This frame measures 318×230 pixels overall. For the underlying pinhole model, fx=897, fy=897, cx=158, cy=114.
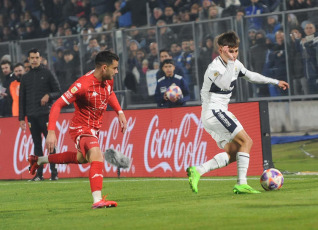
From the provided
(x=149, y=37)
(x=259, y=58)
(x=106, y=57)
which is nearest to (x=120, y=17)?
(x=149, y=37)

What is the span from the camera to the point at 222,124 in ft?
40.9

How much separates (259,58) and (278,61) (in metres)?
0.48

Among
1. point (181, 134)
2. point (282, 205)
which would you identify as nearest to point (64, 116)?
point (181, 134)

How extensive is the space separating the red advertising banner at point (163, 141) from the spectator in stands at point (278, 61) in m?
2.99

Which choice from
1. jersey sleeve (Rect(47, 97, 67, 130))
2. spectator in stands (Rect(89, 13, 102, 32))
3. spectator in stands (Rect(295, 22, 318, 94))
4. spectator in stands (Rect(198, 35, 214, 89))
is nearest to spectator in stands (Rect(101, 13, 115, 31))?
spectator in stands (Rect(89, 13, 102, 32))

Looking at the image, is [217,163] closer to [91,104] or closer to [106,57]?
[91,104]

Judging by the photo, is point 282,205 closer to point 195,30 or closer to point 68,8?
point 195,30

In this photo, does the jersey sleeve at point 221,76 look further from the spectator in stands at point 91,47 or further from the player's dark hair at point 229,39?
the spectator in stands at point 91,47

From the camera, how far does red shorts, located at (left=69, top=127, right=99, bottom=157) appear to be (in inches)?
460

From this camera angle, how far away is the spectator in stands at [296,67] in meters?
18.8

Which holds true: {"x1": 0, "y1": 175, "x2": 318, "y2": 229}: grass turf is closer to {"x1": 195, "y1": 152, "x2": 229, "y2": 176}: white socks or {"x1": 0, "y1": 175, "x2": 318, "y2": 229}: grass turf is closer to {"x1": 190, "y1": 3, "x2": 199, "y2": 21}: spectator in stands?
{"x1": 195, "y1": 152, "x2": 229, "y2": 176}: white socks

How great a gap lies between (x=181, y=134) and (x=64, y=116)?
3009 millimetres

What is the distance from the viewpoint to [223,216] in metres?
9.41

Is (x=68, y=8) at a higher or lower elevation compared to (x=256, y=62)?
higher
